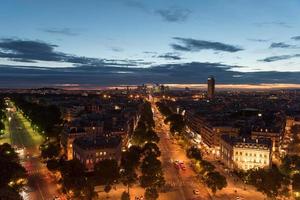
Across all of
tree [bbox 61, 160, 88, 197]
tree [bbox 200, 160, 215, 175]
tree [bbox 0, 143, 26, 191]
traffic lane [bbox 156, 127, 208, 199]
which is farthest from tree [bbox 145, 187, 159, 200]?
tree [bbox 0, 143, 26, 191]

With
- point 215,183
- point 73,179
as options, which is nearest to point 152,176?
point 215,183

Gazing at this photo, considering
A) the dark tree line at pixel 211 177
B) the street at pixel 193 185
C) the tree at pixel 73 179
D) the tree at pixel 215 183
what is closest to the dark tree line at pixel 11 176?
the tree at pixel 73 179

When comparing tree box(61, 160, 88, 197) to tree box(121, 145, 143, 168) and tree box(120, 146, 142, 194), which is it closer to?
tree box(120, 146, 142, 194)

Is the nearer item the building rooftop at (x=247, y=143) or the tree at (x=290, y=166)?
the tree at (x=290, y=166)

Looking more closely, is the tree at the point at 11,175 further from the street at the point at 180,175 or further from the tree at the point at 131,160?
the street at the point at 180,175

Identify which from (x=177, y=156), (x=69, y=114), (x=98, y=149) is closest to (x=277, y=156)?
(x=177, y=156)

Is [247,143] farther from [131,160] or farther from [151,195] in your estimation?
[151,195]
